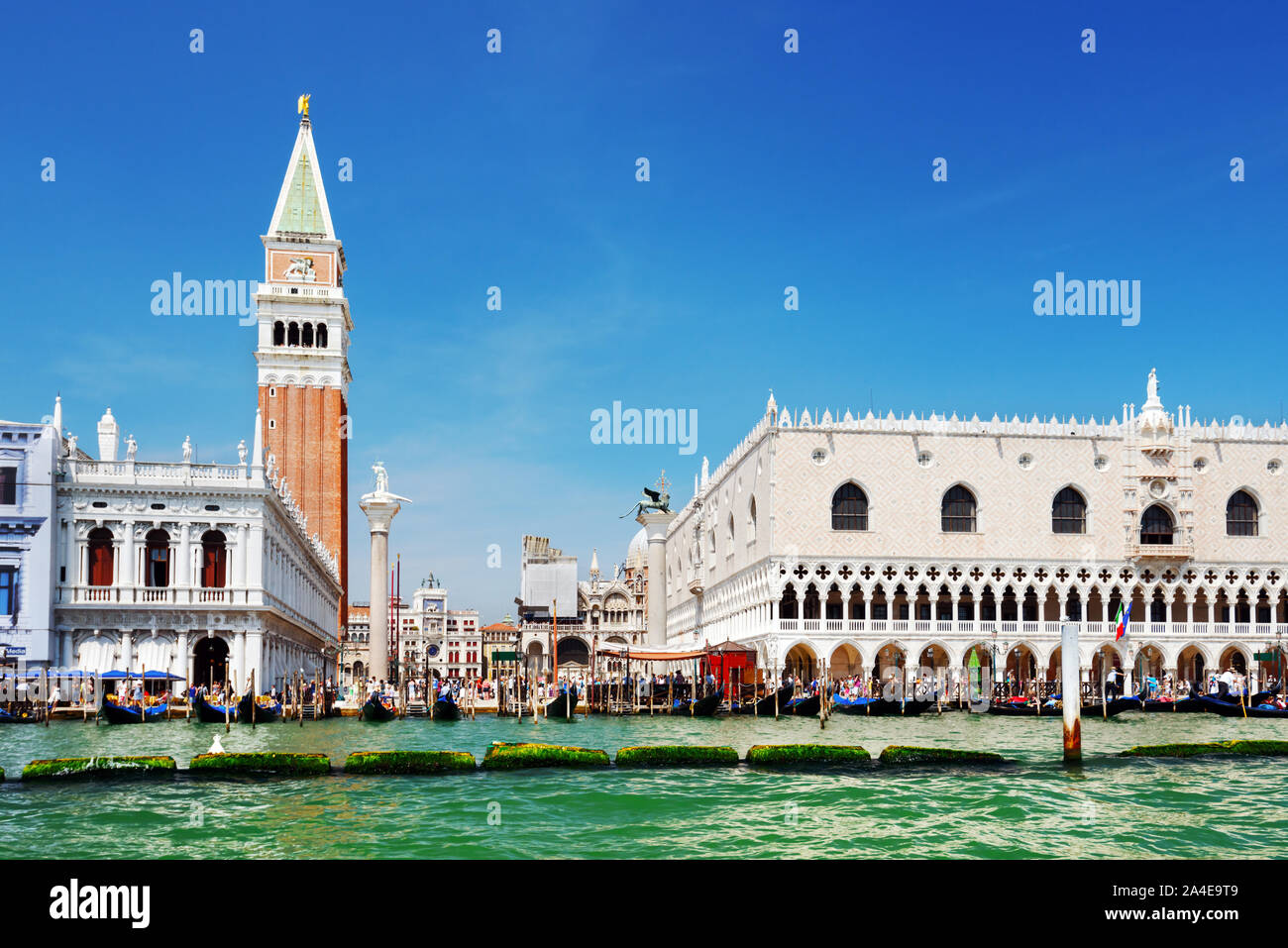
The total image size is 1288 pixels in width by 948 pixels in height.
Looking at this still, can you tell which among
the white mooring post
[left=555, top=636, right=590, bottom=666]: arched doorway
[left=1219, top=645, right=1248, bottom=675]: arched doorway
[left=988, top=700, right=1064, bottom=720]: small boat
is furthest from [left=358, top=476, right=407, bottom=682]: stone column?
[left=555, top=636, right=590, bottom=666]: arched doorway

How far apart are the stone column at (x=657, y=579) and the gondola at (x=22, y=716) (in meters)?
26.9


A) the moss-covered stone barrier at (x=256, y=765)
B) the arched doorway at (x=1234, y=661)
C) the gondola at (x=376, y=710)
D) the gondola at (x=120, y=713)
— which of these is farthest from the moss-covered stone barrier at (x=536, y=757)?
the arched doorway at (x=1234, y=661)

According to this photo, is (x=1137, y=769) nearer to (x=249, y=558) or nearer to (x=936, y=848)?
(x=936, y=848)

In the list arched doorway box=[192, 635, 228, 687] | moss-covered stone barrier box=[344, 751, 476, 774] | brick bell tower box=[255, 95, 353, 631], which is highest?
brick bell tower box=[255, 95, 353, 631]

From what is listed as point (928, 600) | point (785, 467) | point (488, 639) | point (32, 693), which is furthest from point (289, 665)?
point (488, 639)

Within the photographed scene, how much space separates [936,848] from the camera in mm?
12672

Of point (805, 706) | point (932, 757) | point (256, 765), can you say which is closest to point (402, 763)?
point (256, 765)

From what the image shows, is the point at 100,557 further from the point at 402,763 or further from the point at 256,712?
the point at 402,763

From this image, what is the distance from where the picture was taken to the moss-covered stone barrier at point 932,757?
19.6 metres

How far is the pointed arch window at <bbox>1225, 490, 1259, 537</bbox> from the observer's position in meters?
50.2

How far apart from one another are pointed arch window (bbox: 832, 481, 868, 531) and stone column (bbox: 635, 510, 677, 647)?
10.0 metres

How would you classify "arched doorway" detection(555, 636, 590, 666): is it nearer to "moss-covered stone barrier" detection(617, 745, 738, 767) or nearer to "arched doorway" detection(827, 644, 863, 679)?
"arched doorway" detection(827, 644, 863, 679)

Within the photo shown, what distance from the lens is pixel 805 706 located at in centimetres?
3797
